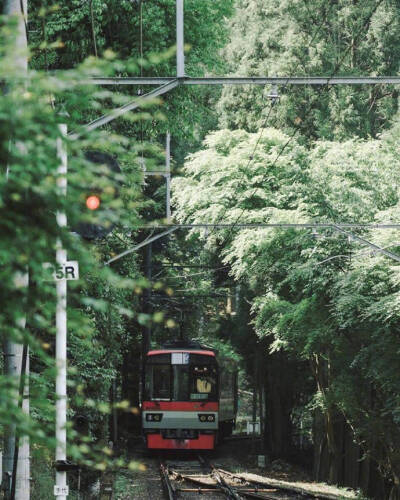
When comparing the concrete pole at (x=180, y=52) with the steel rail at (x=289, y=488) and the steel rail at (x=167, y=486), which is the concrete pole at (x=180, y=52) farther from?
the steel rail at (x=289, y=488)

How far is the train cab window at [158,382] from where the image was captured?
28.9m

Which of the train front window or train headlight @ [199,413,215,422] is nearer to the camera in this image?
train headlight @ [199,413,215,422]

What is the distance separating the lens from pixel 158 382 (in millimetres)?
28969

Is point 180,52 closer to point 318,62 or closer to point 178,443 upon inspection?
point 178,443

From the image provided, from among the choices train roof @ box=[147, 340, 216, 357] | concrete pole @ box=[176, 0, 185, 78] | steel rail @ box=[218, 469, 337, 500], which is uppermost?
concrete pole @ box=[176, 0, 185, 78]

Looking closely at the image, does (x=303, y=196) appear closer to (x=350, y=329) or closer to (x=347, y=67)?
(x=350, y=329)

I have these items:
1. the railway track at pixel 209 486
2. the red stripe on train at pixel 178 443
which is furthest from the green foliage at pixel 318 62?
the railway track at pixel 209 486

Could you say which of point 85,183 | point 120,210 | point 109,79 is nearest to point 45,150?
point 85,183

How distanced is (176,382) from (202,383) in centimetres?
76

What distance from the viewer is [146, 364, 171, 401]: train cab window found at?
28.9 m

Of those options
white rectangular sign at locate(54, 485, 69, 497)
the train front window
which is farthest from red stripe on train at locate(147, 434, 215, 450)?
white rectangular sign at locate(54, 485, 69, 497)

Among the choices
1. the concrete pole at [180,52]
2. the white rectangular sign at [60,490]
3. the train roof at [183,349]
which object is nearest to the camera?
the concrete pole at [180,52]

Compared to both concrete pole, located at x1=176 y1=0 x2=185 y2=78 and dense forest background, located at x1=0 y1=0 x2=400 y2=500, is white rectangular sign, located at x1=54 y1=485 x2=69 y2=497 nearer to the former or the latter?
dense forest background, located at x1=0 y1=0 x2=400 y2=500

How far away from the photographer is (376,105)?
36031 mm
